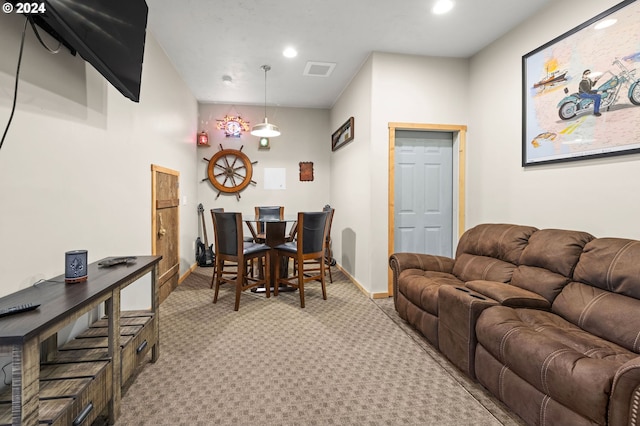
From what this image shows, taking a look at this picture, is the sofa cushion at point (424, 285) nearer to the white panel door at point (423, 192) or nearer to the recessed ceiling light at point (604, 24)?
the white panel door at point (423, 192)

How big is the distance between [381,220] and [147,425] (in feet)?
9.26

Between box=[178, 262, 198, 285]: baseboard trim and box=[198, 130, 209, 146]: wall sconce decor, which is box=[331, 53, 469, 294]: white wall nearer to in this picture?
box=[178, 262, 198, 285]: baseboard trim

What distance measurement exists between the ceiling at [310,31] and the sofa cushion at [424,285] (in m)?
2.45

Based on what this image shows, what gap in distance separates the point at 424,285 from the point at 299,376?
→ 1.22 metres

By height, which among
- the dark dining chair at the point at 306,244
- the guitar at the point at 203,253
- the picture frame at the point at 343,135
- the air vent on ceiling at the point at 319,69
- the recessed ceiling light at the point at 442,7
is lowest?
the guitar at the point at 203,253

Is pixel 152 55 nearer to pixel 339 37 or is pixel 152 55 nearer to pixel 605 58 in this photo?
pixel 339 37

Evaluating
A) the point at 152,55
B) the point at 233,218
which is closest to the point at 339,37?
the point at 152,55

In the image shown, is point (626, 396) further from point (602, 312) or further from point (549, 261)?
point (549, 261)

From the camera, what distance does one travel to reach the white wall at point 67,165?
1.42 metres

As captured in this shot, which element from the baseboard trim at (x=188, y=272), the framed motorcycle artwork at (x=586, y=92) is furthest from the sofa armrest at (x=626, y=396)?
the baseboard trim at (x=188, y=272)

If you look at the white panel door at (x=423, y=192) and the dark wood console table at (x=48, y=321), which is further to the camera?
the white panel door at (x=423, y=192)

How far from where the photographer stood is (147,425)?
1.56 m

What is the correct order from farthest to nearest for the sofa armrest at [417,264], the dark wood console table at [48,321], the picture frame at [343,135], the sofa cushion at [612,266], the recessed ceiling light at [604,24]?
the picture frame at [343,135], the sofa armrest at [417,264], the recessed ceiling light at [604,24], the sofa cushion at [612,266], the dark wood console table at [48,321]

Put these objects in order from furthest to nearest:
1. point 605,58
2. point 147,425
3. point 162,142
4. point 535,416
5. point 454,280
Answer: point 162,142 → point 454,280 → point 605,58 → point 147,425 → point 535,416
